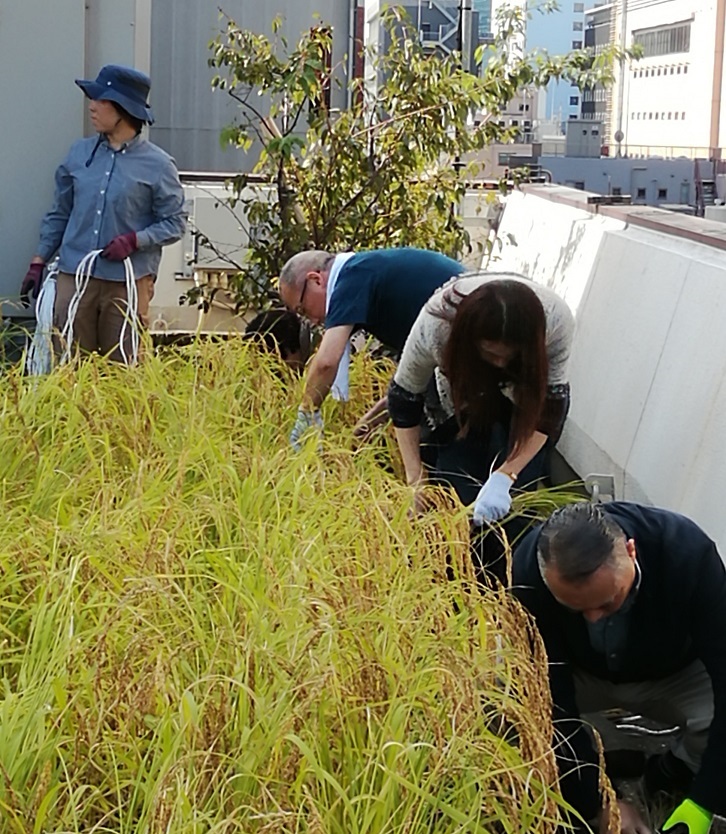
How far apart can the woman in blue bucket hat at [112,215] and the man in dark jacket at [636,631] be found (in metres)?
3.24

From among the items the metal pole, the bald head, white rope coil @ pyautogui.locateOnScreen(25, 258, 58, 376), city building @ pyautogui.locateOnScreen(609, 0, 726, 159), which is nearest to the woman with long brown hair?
the bald head

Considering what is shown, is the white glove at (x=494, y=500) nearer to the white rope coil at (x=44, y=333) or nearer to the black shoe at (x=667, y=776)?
the black shoe at (x=667, y=776)

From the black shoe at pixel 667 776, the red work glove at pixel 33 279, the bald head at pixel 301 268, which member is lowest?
the black shoe at pixel 667 776

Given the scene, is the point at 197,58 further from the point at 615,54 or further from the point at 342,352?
the point at 342,352

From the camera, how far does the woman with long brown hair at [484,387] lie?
14.2 feet

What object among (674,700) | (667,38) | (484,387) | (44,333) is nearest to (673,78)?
(667,38)

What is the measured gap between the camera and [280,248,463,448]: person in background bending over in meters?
5.03

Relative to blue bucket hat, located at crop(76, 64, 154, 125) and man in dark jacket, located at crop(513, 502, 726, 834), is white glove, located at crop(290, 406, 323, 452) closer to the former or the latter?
man in dark jacket, located at crop(513, 502, 726, 834)

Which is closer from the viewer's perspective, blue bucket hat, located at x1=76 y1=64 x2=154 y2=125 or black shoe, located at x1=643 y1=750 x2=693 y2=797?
black shoe, located at x1=643 y1=750 x2=693 y2=797

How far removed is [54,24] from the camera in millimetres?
7582

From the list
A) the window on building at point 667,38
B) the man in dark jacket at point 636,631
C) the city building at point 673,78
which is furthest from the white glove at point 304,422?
the window on building at point 667,38

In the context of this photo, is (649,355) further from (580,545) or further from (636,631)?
(580,545)

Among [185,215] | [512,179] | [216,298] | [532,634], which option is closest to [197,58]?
[512,179]

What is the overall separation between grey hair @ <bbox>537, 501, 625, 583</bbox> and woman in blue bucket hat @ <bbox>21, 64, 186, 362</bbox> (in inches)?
137
